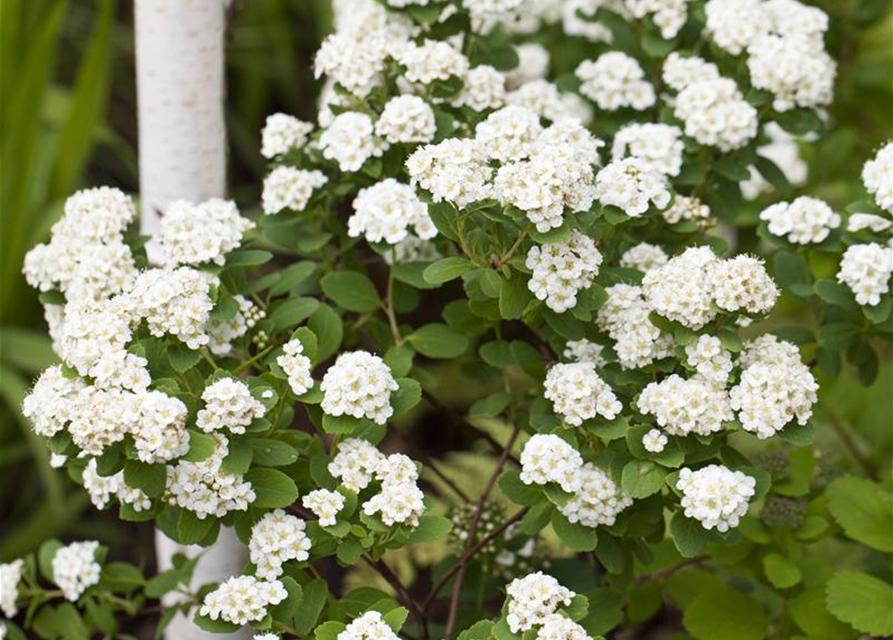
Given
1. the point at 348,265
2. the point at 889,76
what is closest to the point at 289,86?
the point at 889,76

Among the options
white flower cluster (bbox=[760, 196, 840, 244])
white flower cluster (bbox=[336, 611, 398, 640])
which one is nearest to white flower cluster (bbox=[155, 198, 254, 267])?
white flower cluster (bbox=[336, 611, 398, 640])

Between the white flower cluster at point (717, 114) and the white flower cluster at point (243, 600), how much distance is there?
3.51 feet

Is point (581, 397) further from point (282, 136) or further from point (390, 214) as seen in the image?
point (282, 136)

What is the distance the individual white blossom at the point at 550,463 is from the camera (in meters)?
1.62

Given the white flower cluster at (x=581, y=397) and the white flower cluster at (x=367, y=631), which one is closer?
the white flower cluster at (x=367, y=631)

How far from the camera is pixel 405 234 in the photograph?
185 centimetres

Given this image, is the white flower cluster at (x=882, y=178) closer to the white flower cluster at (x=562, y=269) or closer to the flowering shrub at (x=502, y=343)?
the flowering shrub at (x=502, y=343)

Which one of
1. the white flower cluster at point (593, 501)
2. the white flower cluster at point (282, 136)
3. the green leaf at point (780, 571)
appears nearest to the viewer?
the white flower cluster at point (593, 501)

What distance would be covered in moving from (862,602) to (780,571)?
14 centimetres

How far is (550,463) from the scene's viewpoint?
163cm

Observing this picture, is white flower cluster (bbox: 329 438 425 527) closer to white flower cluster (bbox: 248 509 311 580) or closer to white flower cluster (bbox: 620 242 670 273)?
white flower cluster (bbox: 248 509 311 580)

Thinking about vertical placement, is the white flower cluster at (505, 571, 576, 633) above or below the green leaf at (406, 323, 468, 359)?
below

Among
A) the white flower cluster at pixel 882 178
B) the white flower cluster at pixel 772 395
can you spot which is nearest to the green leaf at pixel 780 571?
the white flower cluster at pixel 772 395

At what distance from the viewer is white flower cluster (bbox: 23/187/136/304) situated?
6.03 ft
